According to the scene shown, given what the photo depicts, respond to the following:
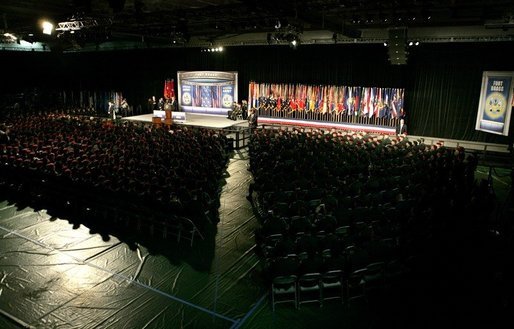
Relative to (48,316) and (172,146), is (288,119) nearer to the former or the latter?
(172,146)

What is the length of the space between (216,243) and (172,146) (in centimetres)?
591

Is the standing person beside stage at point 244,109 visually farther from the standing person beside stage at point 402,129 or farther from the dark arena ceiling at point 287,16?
the standing person beside stage at point 402,129

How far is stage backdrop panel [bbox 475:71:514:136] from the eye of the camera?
15.3 metres

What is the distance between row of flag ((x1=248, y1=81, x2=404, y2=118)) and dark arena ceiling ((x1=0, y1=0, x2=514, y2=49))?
9.26 feet

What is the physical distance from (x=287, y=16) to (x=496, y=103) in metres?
9.85

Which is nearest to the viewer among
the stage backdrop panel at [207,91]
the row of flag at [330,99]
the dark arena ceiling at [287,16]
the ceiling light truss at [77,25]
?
the dark arena ceiling at [287,16]

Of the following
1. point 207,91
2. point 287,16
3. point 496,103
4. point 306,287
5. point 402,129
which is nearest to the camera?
point 306,287

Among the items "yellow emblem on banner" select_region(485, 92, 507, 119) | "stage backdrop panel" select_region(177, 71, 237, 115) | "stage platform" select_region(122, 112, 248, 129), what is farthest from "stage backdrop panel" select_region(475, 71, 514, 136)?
"stage backdrop panel" select_region(177, 71, 237, 115)

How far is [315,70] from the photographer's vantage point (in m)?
22.8

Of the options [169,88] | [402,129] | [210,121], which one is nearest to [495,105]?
[402,129]

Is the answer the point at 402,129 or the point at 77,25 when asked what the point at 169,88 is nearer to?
the point at 77,25

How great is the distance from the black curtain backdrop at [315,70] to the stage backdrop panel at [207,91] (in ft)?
2.38

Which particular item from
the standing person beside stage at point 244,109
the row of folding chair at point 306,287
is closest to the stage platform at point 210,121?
the standing person beside stage at point 244,109

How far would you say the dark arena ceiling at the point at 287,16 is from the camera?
1243cm
